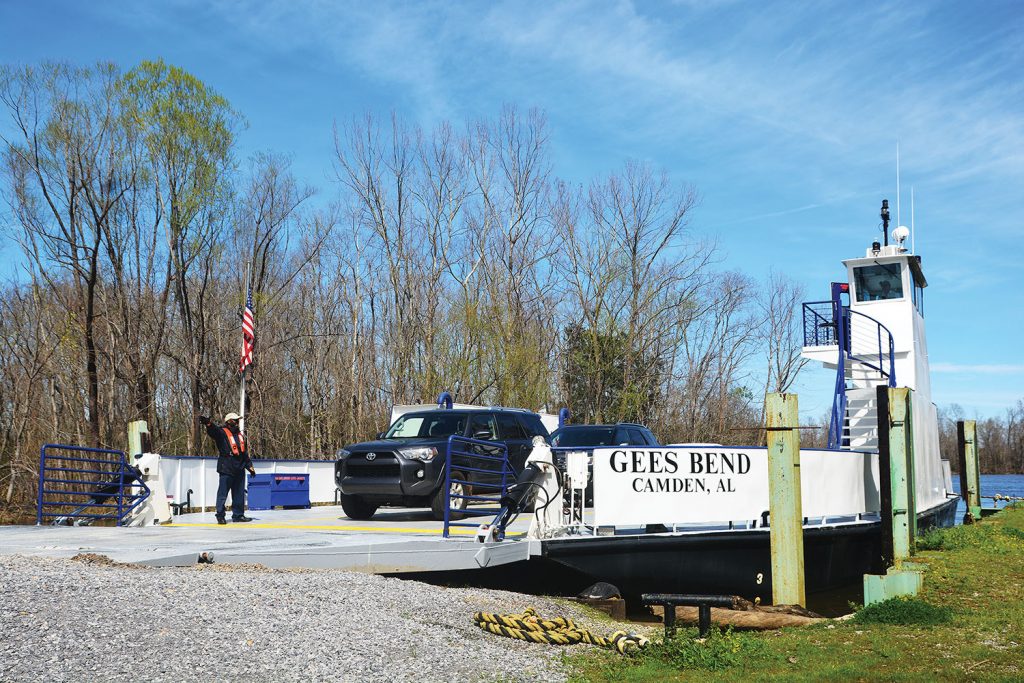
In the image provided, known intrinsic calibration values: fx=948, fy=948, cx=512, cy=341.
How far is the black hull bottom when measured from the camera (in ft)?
37.9

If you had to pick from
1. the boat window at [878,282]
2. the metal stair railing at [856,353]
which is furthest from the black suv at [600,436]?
the boat window at [878,282]

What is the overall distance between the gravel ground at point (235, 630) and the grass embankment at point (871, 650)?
852 millimetres

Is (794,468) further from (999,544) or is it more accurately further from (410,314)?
(410,314)

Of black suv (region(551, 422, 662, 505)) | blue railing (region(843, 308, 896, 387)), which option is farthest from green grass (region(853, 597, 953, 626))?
blue railing (region(843, 308, 896, 387))

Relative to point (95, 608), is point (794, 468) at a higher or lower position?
higher

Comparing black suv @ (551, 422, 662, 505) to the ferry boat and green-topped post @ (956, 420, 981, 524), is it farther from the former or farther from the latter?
green-topped post @ (956, 420, 981, 524)

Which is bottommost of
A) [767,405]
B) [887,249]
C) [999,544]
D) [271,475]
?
[999,544]

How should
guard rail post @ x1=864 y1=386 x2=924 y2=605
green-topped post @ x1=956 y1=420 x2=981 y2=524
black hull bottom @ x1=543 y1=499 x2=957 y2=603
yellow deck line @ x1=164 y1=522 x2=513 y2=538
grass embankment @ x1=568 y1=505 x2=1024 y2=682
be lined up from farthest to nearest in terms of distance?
green-topped post @ x1=956 y1=420 x2=981 y2=524
yellow deck line @ x1=164 y1=522 x2=513 y2=538
guard rail post @ x1=864 y1=386 x2=924 y2=605
black hull bottom @ x1=543 y1=499 x2=957 y2=603
grass embankment @ x1=568 y1=505 x2=1024 y2=682

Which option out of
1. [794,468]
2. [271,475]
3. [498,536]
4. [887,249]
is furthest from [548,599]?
[887,249]

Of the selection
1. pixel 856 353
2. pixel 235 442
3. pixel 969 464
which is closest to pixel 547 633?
pixel 235 442

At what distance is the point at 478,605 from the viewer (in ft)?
32.0

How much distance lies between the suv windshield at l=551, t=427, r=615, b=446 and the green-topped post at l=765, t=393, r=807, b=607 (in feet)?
13.8

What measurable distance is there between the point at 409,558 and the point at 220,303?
1356 inches

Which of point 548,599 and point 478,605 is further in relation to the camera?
point 548,599
